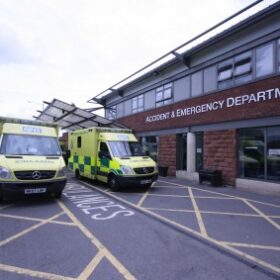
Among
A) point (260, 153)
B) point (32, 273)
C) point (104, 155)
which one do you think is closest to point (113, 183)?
point (104, 155)

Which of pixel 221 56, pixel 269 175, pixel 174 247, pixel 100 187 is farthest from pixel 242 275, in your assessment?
pixel 221 56

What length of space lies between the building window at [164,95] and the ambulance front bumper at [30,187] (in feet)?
32.5

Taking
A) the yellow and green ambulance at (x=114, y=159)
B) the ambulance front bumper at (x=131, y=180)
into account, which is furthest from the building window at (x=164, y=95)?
the ambulance front bumper at (x=131, y=180)

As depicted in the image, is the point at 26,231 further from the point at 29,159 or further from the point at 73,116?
the point at 73,116

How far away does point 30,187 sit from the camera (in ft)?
26.8

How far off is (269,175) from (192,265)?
309 inches

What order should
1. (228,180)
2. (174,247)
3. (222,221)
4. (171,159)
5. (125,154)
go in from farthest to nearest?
(171,159)
(228,180)
(125,154)
(222,221)
(174,247)

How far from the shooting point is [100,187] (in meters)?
12.3

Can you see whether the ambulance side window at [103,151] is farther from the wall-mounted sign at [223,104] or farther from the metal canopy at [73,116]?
the metal canopy at [73,116]

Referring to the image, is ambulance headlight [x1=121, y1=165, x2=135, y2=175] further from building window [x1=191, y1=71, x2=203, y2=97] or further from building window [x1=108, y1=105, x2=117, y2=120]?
building window [x1=108, y1=105, x2=117, y2=120]

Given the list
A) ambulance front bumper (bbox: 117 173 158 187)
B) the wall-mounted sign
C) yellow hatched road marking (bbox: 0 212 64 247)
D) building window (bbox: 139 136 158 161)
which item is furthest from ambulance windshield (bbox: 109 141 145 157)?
building window (bbox: 139 136 158 161)

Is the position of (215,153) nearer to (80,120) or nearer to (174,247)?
(174,247)

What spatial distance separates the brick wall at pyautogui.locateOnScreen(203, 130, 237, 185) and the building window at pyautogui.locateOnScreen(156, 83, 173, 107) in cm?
397

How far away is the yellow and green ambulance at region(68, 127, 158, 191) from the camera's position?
10.9 meters
